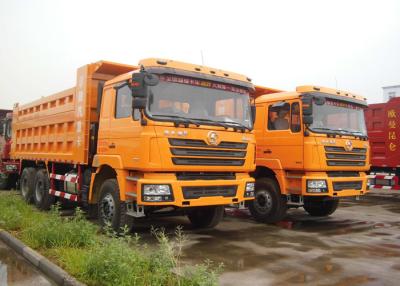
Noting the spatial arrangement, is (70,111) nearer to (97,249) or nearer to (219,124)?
(219,124)

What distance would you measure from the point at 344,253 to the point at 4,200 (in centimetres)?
751

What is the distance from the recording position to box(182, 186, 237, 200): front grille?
21.8ft

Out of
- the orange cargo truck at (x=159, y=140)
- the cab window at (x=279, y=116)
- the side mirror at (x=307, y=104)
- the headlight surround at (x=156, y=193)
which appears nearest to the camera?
the headlight surround at (x=156, y=193)

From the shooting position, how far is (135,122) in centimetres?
672

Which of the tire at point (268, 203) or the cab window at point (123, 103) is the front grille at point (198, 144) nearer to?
the cab window at point (123, 103)

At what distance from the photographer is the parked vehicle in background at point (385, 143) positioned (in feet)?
41.1

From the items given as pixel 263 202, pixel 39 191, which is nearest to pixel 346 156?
pixel 263 202

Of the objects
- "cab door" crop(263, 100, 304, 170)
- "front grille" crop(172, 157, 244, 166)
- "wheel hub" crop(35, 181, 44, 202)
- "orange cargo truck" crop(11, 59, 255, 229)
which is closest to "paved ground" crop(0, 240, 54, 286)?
"orange cargo truck" crop(11, 59, 255, 229)

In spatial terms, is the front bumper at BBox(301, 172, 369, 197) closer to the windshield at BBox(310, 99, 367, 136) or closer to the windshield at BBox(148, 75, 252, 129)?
the windshield at BBox(310, 99, 367, 136)

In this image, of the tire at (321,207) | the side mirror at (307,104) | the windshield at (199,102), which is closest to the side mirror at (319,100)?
the side mirror at (307,104)

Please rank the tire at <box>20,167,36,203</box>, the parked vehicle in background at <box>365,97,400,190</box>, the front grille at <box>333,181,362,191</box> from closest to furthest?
the front grille at <box>333,181,362,191</box> → the tire at <box>20,167,36,203</box> → the parked vehicle in background at <box>365,97,400,190</box>

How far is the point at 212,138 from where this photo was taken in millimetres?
6895

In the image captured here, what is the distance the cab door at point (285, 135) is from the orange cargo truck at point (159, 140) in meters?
1.40

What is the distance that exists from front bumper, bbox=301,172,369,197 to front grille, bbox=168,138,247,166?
1.76 meters
